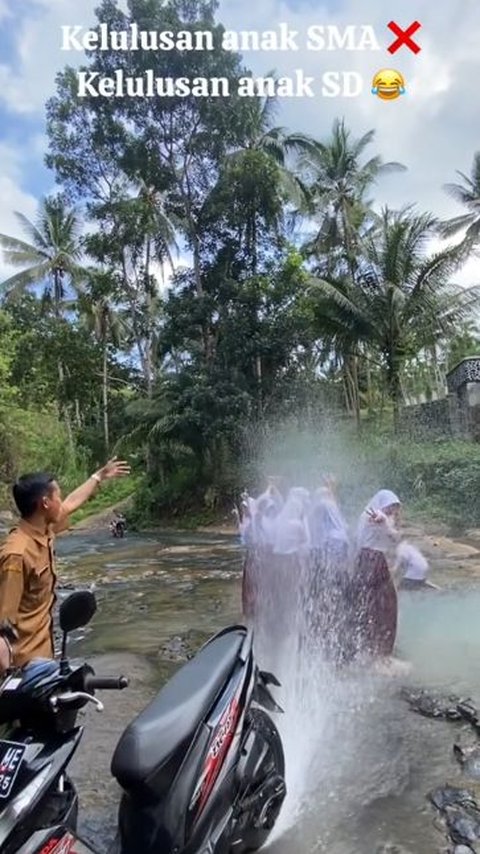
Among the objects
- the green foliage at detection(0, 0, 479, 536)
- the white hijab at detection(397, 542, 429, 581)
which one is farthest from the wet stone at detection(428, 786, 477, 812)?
the green foliage at detection(0, 0, 479, 536)

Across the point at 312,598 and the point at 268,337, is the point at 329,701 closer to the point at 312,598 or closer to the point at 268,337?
the point at 312,598

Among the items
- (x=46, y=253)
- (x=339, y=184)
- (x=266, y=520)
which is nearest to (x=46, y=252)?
(x=46, y=253)

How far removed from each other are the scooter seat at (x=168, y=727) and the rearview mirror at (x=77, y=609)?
15.1 inches

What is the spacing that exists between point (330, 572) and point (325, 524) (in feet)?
1.40

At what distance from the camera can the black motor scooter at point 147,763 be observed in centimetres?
175

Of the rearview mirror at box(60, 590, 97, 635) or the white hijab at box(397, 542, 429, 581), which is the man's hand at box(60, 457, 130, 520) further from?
the white hijab at box(397, 542, 429, 581)

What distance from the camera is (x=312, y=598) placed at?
570 centimetres

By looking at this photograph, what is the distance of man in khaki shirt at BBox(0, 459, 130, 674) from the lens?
281 centimetres

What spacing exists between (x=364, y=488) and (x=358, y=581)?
13.4 meters

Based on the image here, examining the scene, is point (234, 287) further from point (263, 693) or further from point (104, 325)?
point (263, 693)

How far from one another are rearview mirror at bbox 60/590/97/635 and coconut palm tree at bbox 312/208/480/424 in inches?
689

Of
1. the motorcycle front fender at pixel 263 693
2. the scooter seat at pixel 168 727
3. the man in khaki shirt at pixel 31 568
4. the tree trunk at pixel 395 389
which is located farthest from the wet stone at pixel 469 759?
the tree trunk at pixel 395 389

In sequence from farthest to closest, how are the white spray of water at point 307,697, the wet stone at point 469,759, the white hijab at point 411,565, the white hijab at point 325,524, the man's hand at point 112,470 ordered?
the white hijab at point 411,565, the white hijab at point 325,524, the man's hand at point 112,470, the wet stone at point 469,759, the white spray of water at point 307,697

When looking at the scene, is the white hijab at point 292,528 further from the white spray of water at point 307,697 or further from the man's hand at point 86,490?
the man's hand at point 86,490
